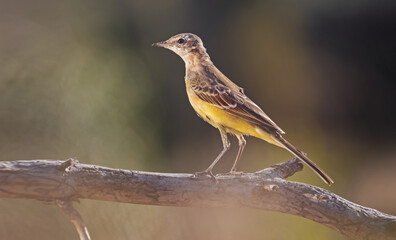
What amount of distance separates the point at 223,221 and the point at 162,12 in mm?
1126

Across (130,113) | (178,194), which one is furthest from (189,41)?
(130,113)

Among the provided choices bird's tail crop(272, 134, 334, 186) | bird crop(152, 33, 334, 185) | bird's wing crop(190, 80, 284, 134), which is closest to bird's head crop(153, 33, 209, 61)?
bird crop(152, 33, 334, 185)

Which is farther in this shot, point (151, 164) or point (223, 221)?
point (151, 164)

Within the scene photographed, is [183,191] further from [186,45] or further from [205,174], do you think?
[186,45]

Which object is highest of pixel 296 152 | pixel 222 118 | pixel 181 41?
pixel 181 41

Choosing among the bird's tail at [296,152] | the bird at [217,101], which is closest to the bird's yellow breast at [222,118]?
the bird at [217,101]

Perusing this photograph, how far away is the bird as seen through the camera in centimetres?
150

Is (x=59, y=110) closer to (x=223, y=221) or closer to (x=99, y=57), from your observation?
(x=99, y=57)

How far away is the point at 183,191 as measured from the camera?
→ 4.50ft

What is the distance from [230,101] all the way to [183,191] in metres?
0.36

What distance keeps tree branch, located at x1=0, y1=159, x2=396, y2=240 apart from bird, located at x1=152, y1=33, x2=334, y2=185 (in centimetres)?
9

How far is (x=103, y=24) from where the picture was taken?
2430 mm

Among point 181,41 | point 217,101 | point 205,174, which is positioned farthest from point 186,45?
point 205,174

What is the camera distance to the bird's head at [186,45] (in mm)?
1554
